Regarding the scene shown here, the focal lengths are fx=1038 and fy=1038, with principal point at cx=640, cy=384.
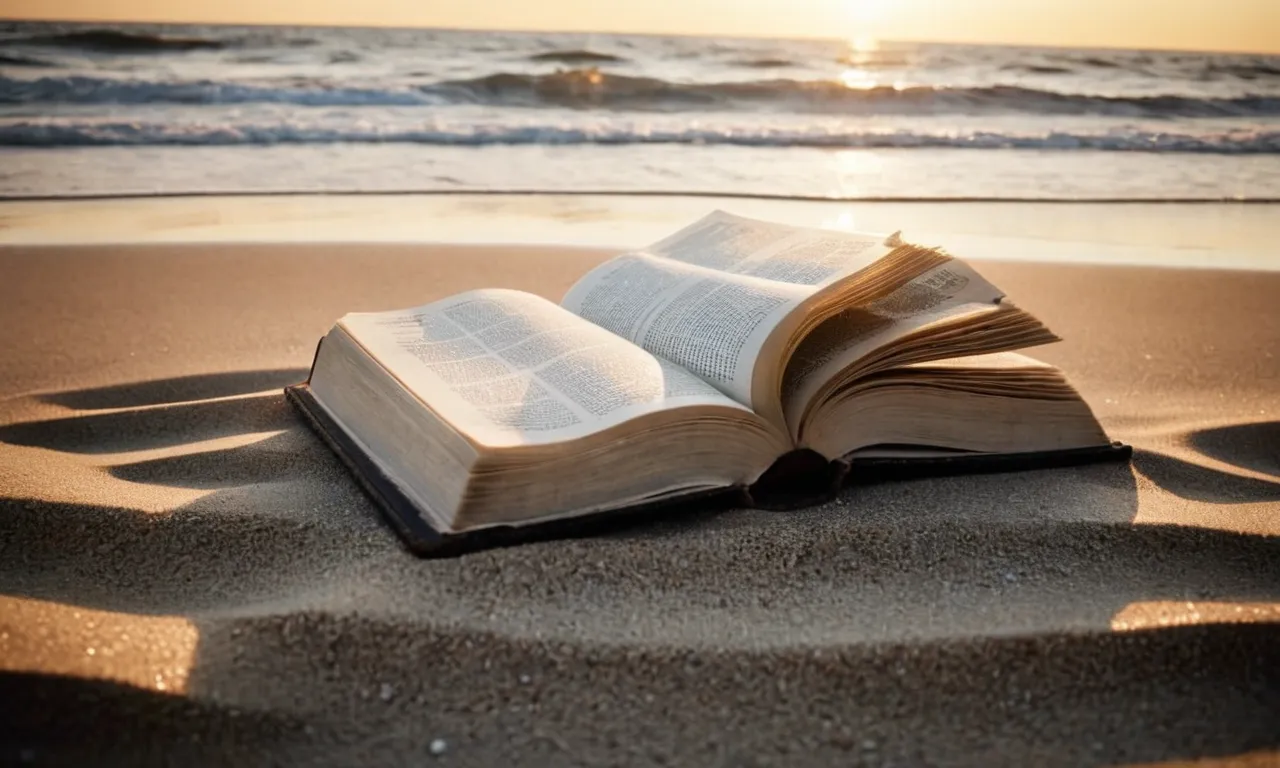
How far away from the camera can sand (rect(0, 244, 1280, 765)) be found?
832 mm

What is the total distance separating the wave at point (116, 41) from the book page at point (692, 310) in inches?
250

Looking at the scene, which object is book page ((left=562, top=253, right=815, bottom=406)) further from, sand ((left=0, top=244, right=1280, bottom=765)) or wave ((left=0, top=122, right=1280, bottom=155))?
wave ((left=0, top=122, right=1280, bottom=155))

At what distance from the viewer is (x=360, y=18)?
6.37 metres

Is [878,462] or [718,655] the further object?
[878,462]

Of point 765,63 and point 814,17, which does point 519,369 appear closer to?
point 814,17

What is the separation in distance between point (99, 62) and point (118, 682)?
6650 mm

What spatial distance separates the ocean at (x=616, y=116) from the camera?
454cm

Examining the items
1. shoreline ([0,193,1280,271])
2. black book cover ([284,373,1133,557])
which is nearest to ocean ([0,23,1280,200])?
shoreline ([0,193,1280,271])

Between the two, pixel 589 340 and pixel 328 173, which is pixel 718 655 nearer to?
pixel 589 340

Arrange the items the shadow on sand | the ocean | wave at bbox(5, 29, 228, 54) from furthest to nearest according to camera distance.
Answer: wave at bbox(5, 29, 228, 54) < the ocean < the shadow on sand

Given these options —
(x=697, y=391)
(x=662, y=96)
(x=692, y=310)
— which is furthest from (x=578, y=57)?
(x=697, y=391)

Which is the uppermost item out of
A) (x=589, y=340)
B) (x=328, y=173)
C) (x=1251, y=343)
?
(x=589, y=340)

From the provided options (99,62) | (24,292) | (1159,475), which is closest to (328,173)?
(24,292)

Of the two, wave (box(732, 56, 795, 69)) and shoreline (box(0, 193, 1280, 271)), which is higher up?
wave (box(732, 56, 795, 69))
